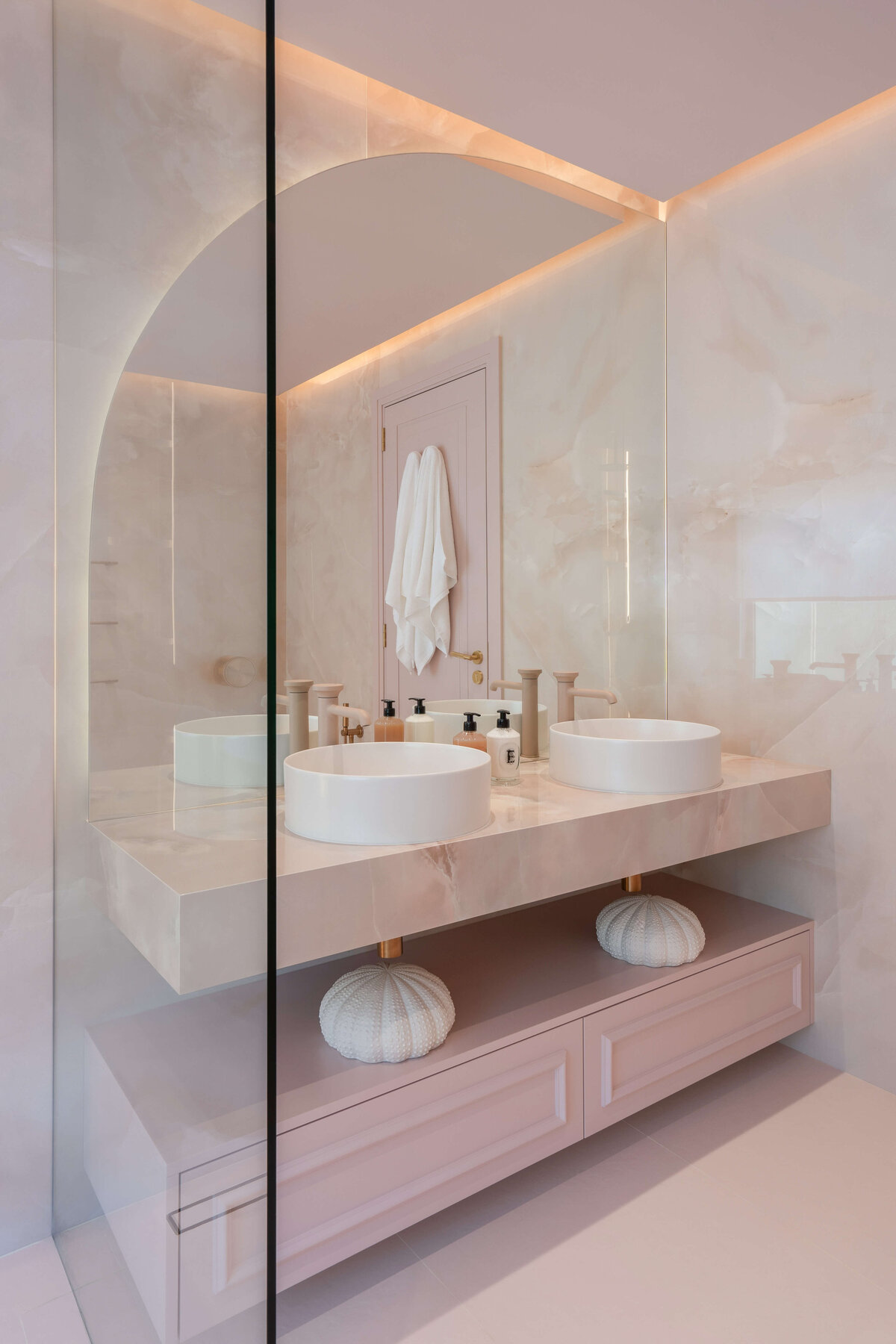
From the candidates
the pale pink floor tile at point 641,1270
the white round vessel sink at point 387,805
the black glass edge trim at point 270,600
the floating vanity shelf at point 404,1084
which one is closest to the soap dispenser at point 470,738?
the white round vessel sink at point 387,805

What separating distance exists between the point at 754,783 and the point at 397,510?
1152 mm

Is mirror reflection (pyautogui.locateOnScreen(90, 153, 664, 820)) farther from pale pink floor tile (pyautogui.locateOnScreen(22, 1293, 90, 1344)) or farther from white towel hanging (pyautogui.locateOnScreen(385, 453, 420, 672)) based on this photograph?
pale pink floor tile (pyautogui.locateOnScreen(22, 1293, 90, 1344))

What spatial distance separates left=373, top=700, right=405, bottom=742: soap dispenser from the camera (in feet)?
6.38

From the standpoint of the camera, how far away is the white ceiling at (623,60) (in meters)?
1.63

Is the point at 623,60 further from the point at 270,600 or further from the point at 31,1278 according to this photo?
the point at 31,1278

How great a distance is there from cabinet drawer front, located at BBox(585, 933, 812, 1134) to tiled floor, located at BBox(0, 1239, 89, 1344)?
100 centimetres

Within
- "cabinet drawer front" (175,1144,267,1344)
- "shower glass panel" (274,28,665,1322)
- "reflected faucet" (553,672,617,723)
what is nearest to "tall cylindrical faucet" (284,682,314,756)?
"shower glass panel" (274,28,665,1322)

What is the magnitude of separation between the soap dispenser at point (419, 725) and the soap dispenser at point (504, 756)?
0.50 feet

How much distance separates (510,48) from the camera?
68.4 inches

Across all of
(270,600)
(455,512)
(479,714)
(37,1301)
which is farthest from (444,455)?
(37,1301)

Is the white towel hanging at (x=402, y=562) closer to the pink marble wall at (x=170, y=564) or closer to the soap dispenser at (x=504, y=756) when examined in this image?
the soap dispenser at (x=504, y=756)

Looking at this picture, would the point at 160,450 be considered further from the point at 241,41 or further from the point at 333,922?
the point at 333,922

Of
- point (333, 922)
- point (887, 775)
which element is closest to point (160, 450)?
point (333, 922)

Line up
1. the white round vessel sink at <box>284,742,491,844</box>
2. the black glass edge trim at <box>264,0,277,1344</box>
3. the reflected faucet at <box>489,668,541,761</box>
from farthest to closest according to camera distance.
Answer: the reflected faucet at <box>489,668,541,761</box>, the white round vessel sink at <box>284,742,491,844</box>, the black glass edge trim at <box>264,0,277,1344</box>
